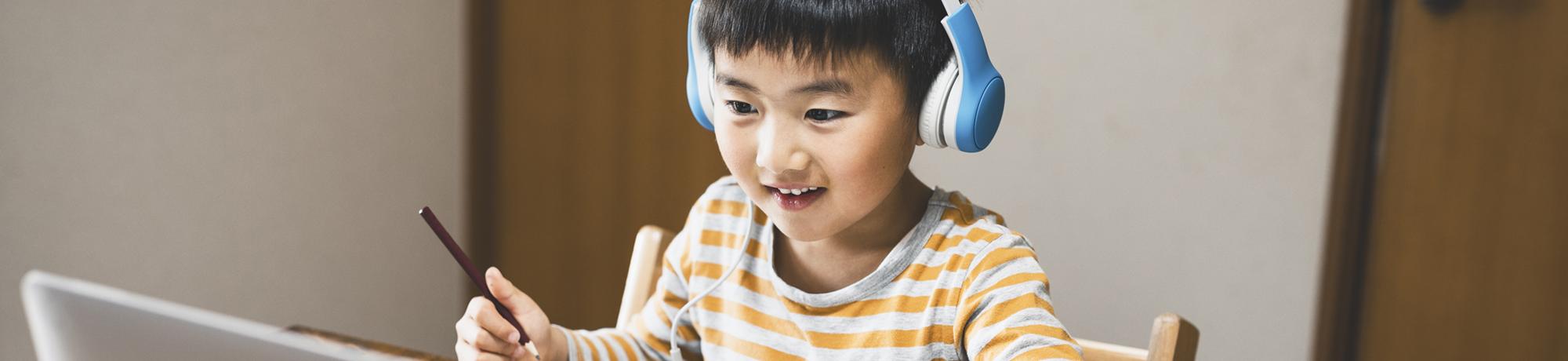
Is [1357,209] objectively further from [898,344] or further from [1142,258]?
[898,344]

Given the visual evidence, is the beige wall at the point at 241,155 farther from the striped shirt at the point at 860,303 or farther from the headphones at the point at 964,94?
the headphones at the point at 964,94

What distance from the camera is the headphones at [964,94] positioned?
68 cm

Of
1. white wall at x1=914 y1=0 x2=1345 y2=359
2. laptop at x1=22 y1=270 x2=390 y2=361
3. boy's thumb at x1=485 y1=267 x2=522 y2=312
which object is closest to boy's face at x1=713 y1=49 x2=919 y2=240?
boy's thumb at x1=485 y1=267 x2=522 y2=312

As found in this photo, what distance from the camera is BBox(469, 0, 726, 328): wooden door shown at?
2.08m

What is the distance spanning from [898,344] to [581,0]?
151 cm

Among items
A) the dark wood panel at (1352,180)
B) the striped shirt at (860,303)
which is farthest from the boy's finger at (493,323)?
the dark wood panel at (1352,180)

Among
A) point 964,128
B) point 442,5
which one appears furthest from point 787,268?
point 442,5

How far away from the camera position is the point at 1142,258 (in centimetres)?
168

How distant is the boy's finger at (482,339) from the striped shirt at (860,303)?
0.09m

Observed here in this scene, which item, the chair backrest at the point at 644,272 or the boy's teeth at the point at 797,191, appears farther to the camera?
the chair backrest at the point at 644,272

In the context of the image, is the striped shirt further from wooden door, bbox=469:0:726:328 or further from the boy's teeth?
wooden door, bbox=469:0:726:328

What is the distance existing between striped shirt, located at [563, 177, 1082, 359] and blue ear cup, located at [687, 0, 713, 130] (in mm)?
117

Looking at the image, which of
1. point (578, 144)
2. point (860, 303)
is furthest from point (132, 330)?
point (578, 144)

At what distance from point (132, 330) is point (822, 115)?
39 centimetres
